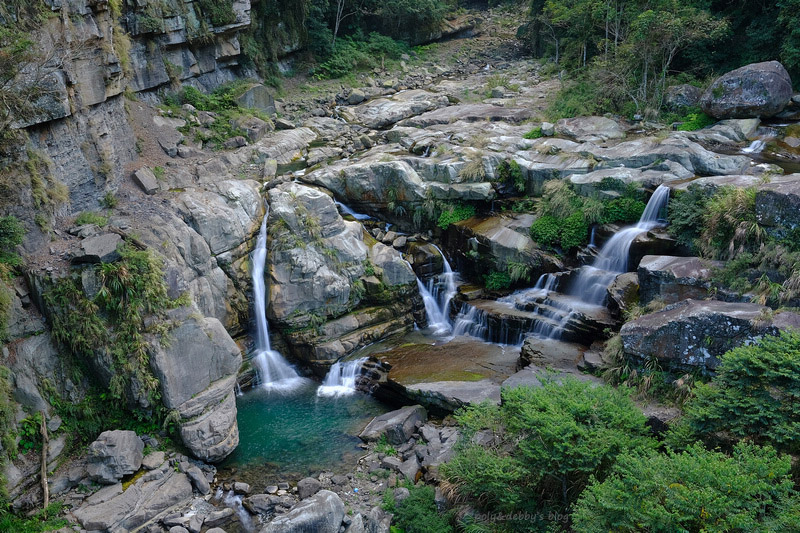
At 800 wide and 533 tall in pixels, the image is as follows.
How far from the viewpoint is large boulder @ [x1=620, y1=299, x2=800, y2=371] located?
33.2 feet

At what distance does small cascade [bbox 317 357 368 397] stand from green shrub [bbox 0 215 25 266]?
759 cm

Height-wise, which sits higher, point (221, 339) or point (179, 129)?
point (179, 129)

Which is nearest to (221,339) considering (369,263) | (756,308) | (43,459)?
(43,459)

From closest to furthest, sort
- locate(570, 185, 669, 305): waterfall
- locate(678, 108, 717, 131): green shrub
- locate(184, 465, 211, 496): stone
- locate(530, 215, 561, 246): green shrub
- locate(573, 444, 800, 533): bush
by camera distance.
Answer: locate(573, 444, 800, 533): bush
locate(184, 465, 211, 496): stone
locate(570, 185, 669, 305): waterfall
locate(530, 215, 561, 246): green shrub
locate(678, 108, 717, 131): green shrub

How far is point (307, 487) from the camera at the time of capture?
1127 cm

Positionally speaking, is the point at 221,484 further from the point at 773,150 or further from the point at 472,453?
the point at 773,150

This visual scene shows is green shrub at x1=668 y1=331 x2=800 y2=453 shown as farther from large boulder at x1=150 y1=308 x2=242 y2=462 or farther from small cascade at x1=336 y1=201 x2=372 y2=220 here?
small cascade at x1=336 y1=201 x2=372 y2=220

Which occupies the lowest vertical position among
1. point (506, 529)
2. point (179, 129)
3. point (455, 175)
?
point (506, 529)

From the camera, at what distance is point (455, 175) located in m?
18.5

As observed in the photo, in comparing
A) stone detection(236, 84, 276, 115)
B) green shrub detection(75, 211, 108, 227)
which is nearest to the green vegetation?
green shrub detection(75, 211, 108, 227)

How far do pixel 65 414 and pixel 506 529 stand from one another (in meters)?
9.21

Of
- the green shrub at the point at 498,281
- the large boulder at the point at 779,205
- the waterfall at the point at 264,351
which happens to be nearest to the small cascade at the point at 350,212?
the waterfall at the point at 264,351

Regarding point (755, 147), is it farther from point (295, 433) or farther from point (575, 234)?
point (295, 433)

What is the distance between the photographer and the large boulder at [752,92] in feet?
59.6
